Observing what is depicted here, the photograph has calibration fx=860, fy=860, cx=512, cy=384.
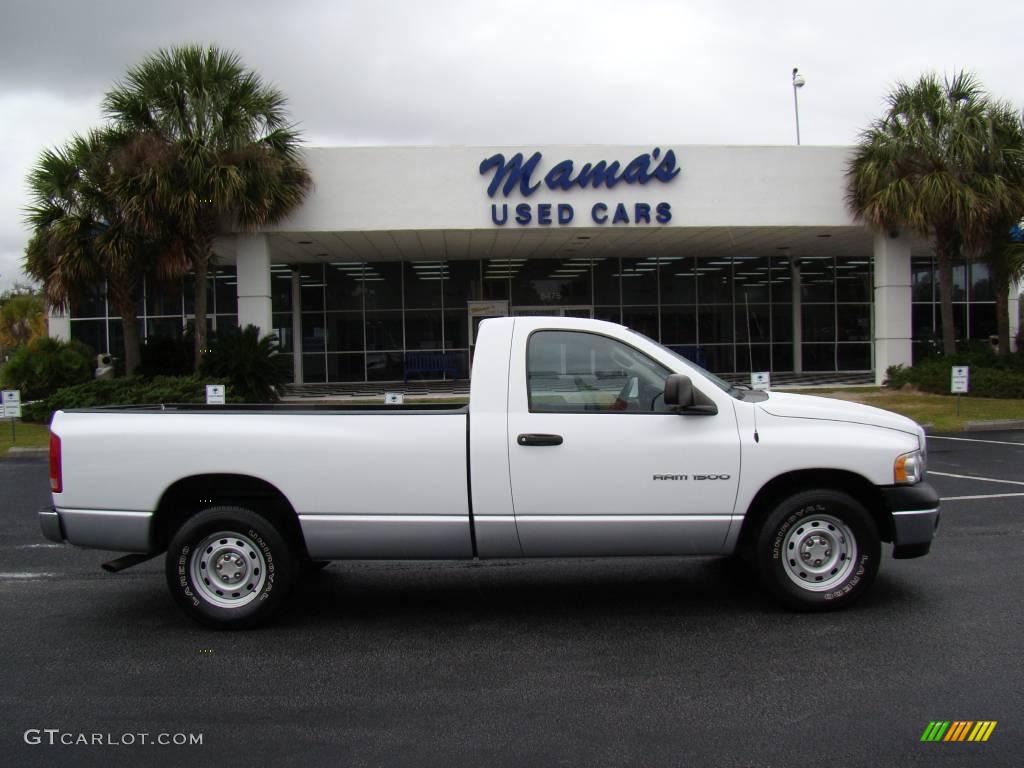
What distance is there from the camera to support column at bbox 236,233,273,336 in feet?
66.4

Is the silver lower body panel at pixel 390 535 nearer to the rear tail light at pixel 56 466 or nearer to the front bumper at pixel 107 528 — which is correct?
the front bumper at pixel 107 528

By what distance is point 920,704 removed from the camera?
4.14 m

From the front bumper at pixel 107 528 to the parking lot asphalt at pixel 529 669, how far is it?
0.60 meters

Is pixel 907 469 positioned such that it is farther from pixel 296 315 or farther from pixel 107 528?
pixel 296 315

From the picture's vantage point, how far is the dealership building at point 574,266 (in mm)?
20047

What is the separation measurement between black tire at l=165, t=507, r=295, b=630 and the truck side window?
185 centimetres

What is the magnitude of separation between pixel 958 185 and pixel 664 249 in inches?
330

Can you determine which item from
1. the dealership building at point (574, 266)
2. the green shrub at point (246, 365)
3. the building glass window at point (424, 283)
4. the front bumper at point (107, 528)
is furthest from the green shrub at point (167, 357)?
the front bumper at point (107, 528)

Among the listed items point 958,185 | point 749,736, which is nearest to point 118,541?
point 749,736

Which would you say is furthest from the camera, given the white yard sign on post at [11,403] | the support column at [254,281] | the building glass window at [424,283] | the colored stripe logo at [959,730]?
the building glass window at [424,283]

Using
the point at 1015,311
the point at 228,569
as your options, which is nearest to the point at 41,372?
the point at 228,569

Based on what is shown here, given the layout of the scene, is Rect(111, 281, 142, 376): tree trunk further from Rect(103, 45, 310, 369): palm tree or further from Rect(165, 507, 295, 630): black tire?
Rect(165, 507, 295, 630): black tire

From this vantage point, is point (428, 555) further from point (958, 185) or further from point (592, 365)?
point (958, 185)

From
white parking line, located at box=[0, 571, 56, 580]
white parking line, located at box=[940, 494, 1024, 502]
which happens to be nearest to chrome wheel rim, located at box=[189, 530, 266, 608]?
white parking line, located at box=[0, 571, 56, 580]
